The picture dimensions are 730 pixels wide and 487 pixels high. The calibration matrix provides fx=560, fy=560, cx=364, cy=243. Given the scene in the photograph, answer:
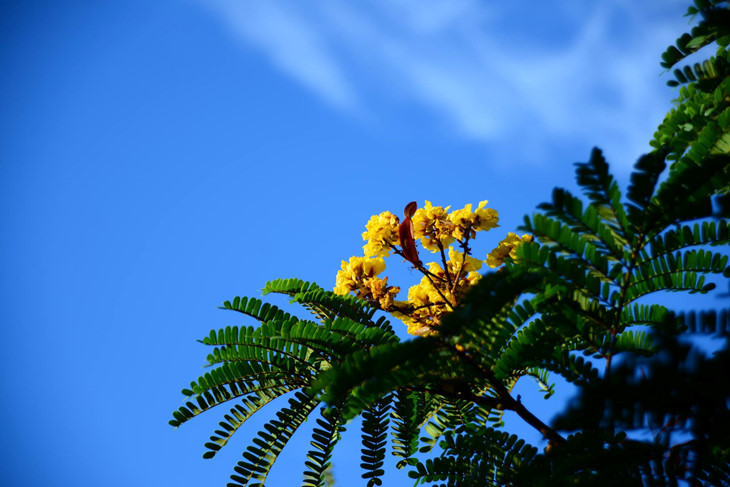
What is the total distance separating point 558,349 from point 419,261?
28.5 inches

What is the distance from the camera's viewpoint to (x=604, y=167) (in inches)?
60.0

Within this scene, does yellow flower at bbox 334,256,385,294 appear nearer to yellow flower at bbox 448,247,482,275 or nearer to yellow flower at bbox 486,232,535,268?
yellow flower at bbox 448,247,482,275

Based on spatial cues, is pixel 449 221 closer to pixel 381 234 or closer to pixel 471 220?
pixel 471 220

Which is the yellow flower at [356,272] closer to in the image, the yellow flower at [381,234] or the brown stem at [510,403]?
the yellow flower at [381,234]

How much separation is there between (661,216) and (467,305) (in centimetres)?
68

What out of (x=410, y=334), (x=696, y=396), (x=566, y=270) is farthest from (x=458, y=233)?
(x=696, y=396)

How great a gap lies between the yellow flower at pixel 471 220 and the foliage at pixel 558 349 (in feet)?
0.40

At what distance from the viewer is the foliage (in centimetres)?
107

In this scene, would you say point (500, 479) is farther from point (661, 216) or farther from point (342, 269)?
point (342, 269)

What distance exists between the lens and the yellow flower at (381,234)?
2.60 metres

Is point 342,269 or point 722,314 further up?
point 342,269

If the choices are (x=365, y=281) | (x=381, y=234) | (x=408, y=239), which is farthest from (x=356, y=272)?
(x=408, y=239)

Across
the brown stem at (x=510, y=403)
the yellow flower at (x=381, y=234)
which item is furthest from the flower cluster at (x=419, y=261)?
the brown stem at (x=510, y=403)

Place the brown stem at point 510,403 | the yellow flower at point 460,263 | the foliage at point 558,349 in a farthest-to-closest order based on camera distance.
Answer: the yellow flower at point 460,263 → the brown stem at point 510,403 → the foliage at point 558,349
